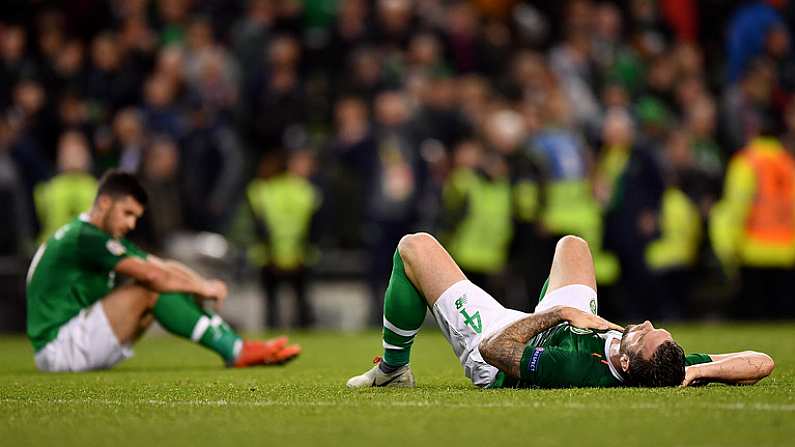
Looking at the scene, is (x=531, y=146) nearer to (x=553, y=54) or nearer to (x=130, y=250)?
(x=553, y=54)

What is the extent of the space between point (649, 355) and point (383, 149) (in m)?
10.4

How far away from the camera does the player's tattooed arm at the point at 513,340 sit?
22.4 ft

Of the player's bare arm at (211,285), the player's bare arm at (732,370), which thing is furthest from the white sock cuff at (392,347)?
the player's bare arm at (211,285)

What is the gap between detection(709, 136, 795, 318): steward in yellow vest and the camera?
1599 centimetres

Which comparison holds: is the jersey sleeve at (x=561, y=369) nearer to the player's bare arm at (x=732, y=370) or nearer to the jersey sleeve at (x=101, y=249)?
the player's bare arm at (x=732, y=370)

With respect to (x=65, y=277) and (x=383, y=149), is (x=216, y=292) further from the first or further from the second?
(x=383, y=149)

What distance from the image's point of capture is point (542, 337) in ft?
22.9

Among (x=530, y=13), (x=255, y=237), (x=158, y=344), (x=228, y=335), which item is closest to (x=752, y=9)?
(x=530, y=13)

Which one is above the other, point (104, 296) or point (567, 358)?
point (104, 296)

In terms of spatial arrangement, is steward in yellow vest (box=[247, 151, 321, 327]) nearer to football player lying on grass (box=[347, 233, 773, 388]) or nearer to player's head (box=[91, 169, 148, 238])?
player's head (box=[91, 169, 148, 238])

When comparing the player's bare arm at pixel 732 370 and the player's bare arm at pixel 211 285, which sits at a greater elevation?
the player's bare arm at pixel 211 285

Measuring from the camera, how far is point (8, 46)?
55.4 feet

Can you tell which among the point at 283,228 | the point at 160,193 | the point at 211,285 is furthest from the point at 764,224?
the point at 211,285

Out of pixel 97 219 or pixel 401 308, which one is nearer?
pixel 401 308
